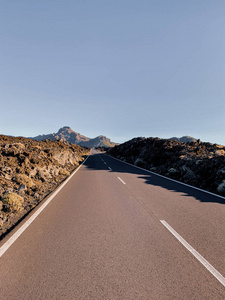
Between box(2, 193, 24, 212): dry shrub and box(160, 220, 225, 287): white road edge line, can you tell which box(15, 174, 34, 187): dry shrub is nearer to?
box(2, 193, 24, 212): dry shrub

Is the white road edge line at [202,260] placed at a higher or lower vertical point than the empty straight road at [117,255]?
higher

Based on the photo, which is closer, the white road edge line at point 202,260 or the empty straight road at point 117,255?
the empty straight road at point 117,255

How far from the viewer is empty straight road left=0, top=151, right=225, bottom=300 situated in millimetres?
2486

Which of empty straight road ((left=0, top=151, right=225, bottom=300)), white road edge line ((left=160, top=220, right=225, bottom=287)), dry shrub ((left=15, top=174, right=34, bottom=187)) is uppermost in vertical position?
dry shrub ((left=15, top=174, right=34, bottom=187))

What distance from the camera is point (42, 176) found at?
10.1 metres

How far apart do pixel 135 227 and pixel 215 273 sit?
81.0 inches

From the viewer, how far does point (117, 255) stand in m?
3.32

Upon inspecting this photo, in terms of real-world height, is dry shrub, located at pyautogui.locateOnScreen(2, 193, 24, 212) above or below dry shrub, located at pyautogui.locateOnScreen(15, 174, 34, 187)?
below

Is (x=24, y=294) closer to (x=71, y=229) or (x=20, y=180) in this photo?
(x=71, y=229)

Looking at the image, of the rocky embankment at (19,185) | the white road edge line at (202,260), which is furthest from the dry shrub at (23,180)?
the white road edge line at (202,260)

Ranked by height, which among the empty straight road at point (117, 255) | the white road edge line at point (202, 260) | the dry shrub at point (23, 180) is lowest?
the empty straight road at point (117, 255)

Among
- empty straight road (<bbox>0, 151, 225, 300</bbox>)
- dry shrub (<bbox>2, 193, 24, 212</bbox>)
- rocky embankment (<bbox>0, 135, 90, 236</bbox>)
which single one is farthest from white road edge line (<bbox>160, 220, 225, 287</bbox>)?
dry shrub (<bbox>2, 193, 24, 212</bbox>)

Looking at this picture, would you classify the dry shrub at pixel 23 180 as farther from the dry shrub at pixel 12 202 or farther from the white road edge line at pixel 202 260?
the white road edge line at pixel 202 260

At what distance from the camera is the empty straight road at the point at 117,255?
8.16 feet
